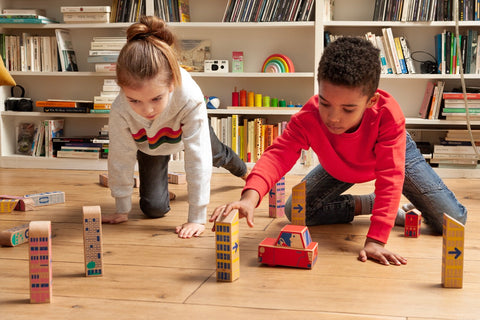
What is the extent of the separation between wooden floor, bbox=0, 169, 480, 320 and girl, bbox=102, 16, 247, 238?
0.10 meters

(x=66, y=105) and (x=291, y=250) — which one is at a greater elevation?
(x=66, y=105)

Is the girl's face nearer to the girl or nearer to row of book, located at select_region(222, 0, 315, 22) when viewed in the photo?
the girl

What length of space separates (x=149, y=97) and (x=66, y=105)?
1742mm

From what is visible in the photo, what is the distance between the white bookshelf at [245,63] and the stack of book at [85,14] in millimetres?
35

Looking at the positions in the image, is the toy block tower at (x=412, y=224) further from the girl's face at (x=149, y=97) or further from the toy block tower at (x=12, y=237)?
the toy block tower at (x=12, y=237)

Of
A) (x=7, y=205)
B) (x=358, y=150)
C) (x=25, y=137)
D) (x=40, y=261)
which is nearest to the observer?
(x=40, y=261)

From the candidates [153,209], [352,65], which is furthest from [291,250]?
[153,209]

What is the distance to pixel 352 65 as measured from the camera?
1.32 m

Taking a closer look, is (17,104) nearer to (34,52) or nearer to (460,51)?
(34,52)

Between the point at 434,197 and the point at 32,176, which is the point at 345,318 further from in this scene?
the point at 32,176

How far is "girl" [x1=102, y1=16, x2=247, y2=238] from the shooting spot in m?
1.54

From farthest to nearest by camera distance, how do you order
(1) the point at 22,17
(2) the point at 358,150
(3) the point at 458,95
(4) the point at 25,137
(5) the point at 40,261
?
(4) the point at 25,137, (1) the point at 22,17, (3) the point at 458,95, (2) the point at 358,150, (5) the point at 40,261

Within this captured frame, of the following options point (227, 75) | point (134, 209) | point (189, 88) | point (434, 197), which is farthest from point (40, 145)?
point (434, 197)

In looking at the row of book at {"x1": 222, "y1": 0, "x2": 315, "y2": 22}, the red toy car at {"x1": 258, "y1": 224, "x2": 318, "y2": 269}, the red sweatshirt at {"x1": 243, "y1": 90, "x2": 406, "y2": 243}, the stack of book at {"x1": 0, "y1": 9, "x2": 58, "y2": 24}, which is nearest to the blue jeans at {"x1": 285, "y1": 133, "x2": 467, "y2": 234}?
the red sweatshirt at {"x1": 243, "y1": 90, "x2": 406, "y2": 243}
